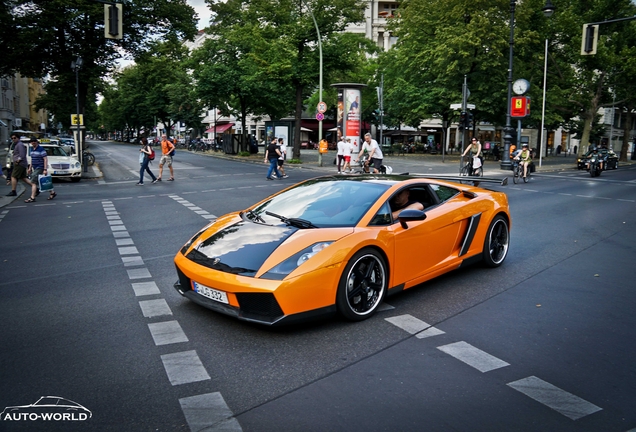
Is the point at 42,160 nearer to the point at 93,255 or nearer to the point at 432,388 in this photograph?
the point at 93,255

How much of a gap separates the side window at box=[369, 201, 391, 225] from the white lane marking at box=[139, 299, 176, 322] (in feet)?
7.18

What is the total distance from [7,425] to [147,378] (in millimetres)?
911

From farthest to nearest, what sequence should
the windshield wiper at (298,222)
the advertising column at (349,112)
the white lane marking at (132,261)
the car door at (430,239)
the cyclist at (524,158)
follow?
the advertising column at (349,112)
the cyclist at (524,158)
the white lane marking at (132,261)
the car door at (430,239)
the windshield wiper at (298,222)

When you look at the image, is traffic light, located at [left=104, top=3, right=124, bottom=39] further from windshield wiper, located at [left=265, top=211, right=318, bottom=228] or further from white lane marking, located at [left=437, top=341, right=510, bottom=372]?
white lane marking, located at [left=437, top=341, right=510, bottom=372]

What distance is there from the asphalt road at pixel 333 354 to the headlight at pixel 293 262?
1.82ft

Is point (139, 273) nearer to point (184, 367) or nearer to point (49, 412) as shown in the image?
point (184, 367)

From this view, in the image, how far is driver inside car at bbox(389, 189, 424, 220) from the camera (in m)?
5.93

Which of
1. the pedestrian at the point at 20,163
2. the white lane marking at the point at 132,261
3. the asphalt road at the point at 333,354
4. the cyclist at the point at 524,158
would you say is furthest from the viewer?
the cyclist at the point at 524,158

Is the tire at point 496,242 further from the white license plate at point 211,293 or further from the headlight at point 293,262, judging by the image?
the white license plate at point 211,293

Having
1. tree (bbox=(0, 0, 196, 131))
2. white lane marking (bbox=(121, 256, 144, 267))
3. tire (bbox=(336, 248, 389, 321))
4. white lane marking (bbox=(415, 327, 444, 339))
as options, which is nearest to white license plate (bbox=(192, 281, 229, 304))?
tire (bbox=(336, 248, 389, 321))

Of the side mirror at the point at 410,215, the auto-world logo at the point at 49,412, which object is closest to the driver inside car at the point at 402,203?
the side mirror at the point at 410,215

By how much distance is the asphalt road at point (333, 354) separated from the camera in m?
3.46

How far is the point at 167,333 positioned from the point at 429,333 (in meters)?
2.29

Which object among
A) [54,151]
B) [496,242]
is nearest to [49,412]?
[496,242]
